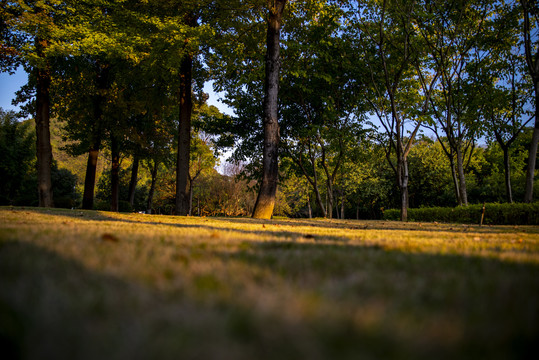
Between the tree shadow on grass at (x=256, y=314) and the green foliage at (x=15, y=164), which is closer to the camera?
the tree shadow on grass at (x=256, y=314)

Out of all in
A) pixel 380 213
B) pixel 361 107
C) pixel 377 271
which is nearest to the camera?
pixel 377 271

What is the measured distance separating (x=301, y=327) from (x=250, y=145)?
20382 millimetres

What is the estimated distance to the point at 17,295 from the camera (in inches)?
43.5

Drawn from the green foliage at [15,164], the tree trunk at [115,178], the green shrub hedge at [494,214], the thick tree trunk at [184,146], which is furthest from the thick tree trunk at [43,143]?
the green shrub hedge at [494,214]

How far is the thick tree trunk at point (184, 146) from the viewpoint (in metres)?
13.4

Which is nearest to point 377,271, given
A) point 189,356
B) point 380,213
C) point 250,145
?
point 189,356

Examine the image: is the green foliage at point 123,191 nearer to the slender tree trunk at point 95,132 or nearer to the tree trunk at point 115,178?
the tree trunk at point 115,178

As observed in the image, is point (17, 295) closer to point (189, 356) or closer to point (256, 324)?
point (189, 356)

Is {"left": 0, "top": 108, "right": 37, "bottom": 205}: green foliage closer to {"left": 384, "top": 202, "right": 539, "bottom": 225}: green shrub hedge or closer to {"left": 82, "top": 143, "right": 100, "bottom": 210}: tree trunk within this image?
{"left": 82, "top": 143, "right": 100, "bottom": 210}: tree trunk

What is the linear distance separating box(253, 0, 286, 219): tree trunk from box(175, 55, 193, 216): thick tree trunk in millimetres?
4114

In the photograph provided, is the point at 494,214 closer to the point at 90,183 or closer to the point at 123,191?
the point at 90,183

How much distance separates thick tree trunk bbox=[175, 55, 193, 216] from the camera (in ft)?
43.9

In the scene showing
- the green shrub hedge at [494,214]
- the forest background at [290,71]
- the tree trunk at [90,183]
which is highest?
the forest background at [290,71]

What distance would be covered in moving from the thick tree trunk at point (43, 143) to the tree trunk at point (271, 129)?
10584 mm
